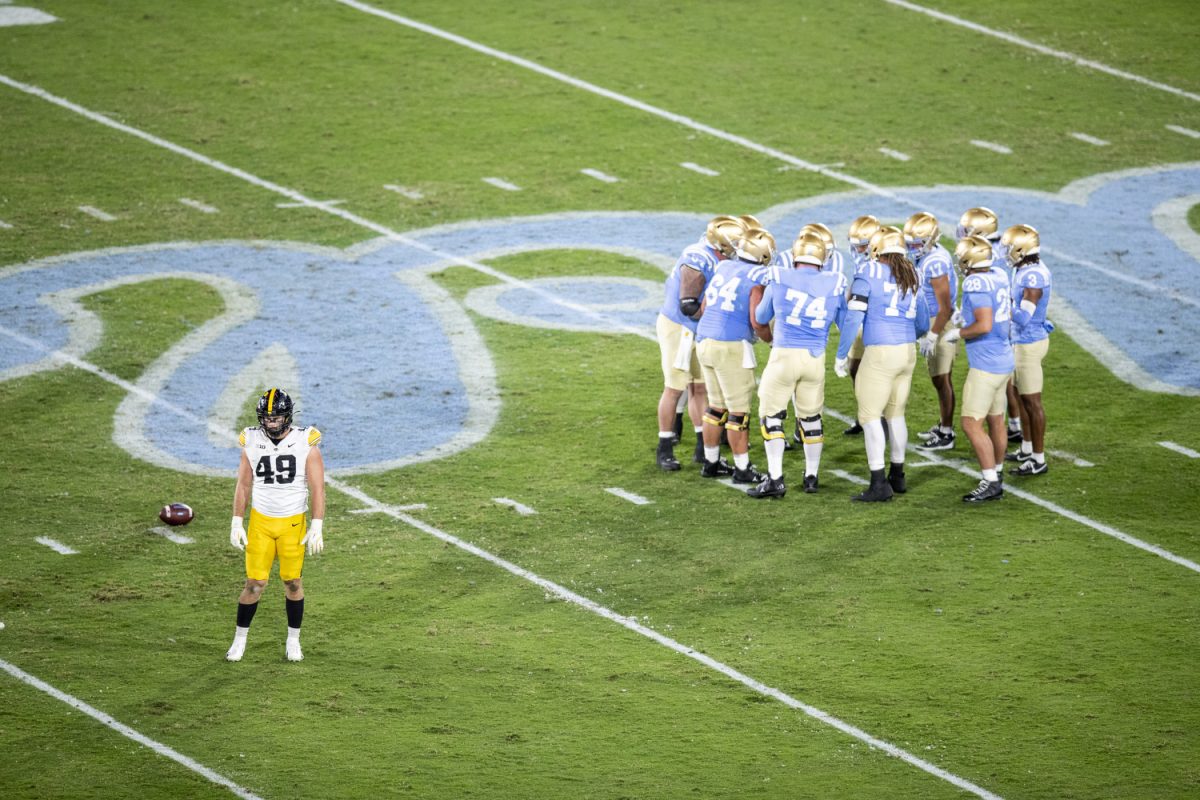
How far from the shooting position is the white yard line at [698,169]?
705 inches

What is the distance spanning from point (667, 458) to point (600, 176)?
6.41 m

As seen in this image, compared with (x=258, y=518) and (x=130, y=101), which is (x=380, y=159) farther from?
(x=258, y=518)

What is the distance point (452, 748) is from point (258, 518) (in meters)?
1.67

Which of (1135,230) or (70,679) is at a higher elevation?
(1135,230)

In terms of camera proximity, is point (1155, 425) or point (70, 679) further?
point (1155, 425)

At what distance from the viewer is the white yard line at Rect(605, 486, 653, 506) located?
11.4 metres

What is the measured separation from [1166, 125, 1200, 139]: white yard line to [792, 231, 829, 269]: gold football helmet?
9.60m

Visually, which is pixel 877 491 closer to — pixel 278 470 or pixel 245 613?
pixel 278 470

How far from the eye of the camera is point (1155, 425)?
12.7m

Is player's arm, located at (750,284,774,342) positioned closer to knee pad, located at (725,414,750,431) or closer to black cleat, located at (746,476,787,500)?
knee pad, located at (725,414,750,431)

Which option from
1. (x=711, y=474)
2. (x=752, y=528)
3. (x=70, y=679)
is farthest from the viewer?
(x=711, y=474)

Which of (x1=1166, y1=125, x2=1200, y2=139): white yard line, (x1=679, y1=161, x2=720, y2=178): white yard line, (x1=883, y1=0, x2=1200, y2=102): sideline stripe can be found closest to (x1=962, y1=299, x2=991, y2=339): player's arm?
(x1=679, y1=161, x2=720, y2=178): white yard line

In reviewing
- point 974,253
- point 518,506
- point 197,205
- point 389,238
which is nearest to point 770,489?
point 518,506

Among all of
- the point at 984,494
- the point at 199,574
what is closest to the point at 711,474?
the point at 984,494
